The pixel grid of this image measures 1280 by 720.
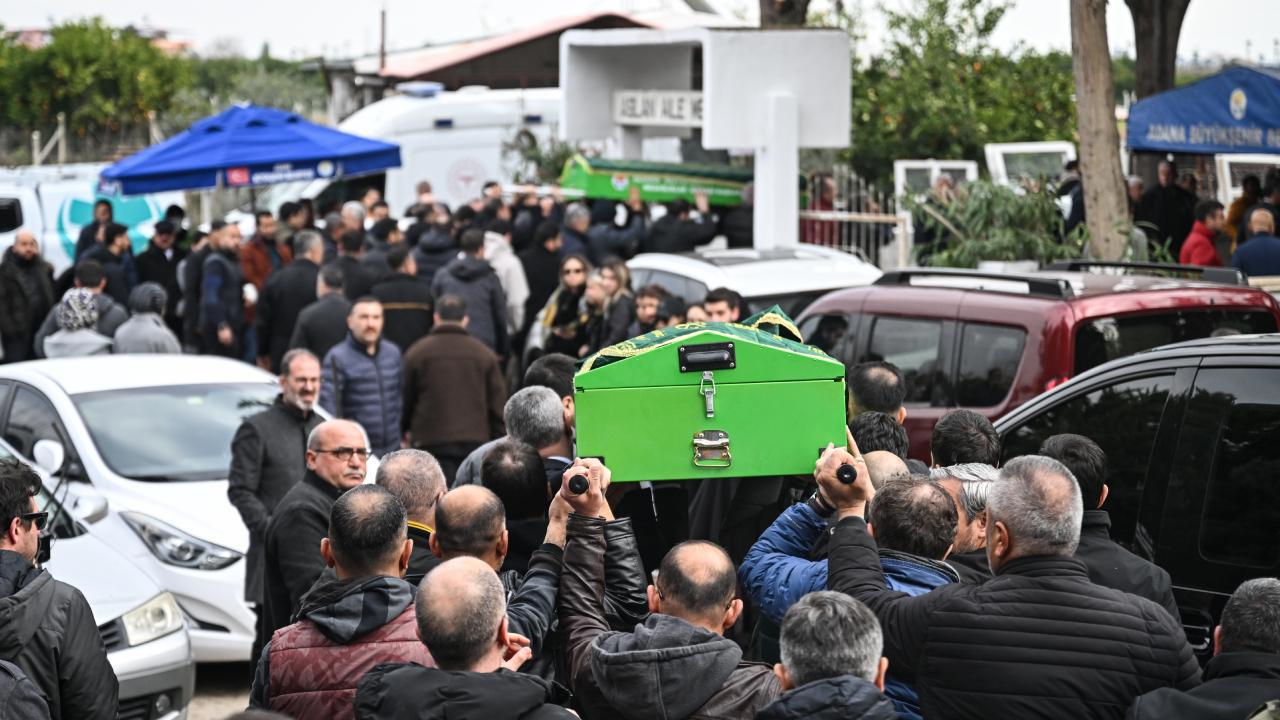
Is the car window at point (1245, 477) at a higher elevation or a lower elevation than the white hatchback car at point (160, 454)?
higher

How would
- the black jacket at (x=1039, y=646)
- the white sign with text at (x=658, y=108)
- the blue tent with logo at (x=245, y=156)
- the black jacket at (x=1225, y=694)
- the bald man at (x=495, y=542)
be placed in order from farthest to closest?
the white sign with text at (x=658, y=108) → the blue tent with logo at (x=245, y=156) → the bald man at (x=495, y=542) → the black jacket at (x=1039, y=646) → the black jacket at (x=1225, y=694)

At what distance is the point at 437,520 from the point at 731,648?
1.10m

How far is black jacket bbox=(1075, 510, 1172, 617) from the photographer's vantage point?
4.57m

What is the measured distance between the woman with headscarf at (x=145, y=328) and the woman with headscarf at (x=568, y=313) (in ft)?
9.05

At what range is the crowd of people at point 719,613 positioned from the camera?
3676 mm

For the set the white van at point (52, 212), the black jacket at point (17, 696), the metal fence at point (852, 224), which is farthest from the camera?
the white van at point (52, 212)

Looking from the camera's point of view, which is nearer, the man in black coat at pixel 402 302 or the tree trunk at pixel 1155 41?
the man in black coat at pixel 402 302

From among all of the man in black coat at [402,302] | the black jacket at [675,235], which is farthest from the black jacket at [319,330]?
the black jacket at [675,235]

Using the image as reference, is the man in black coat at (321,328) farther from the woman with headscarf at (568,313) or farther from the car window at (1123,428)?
the car window at (1123,428)

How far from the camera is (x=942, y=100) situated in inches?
832

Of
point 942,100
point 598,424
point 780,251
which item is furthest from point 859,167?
point 598,424

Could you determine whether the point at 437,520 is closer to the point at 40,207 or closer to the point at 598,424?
the point at 598,424

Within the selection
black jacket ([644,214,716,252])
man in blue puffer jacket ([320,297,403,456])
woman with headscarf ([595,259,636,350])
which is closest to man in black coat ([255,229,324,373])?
woman with headscarf ([595,259,636,350])

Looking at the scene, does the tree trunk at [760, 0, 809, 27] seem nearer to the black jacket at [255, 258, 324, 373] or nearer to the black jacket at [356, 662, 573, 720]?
the black jacket at [255, 258, 324, 373]
